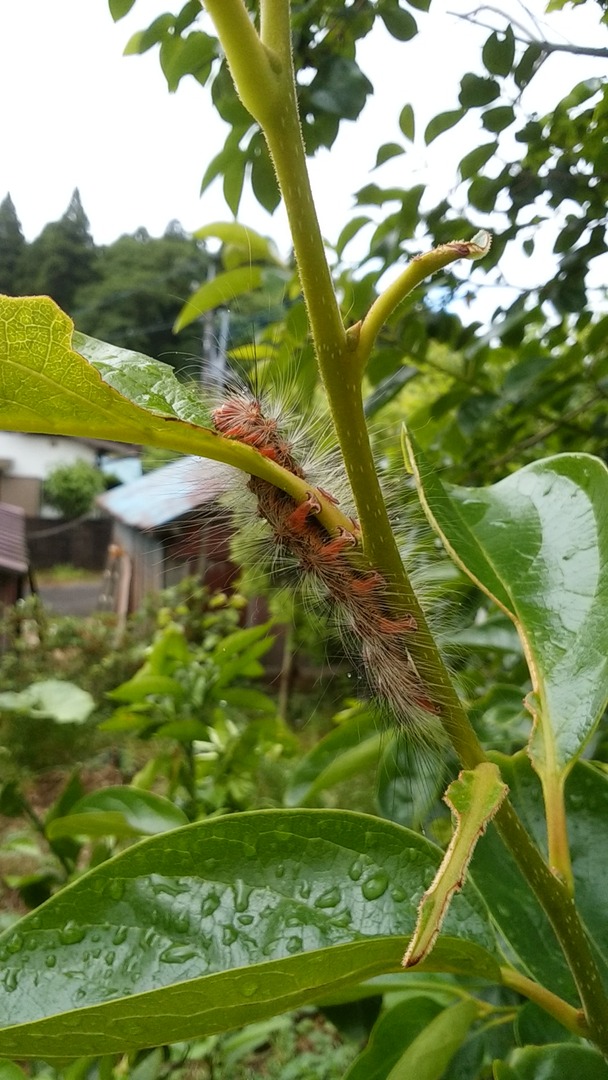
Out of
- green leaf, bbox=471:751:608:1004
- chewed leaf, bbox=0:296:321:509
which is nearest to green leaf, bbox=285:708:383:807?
green leaf, bbox=471:751:608:1004

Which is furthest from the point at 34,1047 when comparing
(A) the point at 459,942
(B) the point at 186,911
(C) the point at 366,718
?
(C) the point at 366,718

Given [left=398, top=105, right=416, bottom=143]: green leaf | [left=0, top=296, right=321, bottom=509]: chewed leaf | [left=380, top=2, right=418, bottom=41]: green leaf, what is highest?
[left=380, top=2, right=418, bottom=41]: green leaf

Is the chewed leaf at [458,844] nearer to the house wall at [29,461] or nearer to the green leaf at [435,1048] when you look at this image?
the green leaf at [435,1048]

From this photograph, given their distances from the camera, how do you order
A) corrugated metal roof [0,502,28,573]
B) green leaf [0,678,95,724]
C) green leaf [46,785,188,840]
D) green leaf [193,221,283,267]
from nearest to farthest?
green leaf [46,785,188,840] → green leaf [193,221,283,267] → green leaf [0,678,95,724] → corrugated metal roof [0,502,28,573]

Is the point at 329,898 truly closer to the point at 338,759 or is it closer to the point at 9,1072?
the point at 9,1072

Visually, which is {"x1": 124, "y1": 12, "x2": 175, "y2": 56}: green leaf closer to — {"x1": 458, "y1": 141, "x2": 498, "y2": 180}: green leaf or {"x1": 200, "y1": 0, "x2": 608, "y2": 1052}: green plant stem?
{"x1": 458, "y1": 141, "x2": 498, "y2": 180}: green leaf

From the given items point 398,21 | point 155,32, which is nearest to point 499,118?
point 398,21
